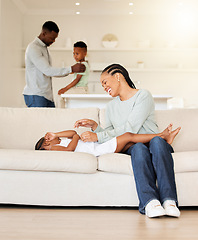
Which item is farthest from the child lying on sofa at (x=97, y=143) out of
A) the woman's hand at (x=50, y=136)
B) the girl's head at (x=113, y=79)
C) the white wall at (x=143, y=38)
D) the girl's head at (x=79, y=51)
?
the white wall at (x=143, y=38)

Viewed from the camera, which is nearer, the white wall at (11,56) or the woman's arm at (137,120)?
the woman's arm at (137,120)

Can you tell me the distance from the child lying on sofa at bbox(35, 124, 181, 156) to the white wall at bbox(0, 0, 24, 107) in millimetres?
3139

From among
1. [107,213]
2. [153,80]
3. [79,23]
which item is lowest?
[107,213]

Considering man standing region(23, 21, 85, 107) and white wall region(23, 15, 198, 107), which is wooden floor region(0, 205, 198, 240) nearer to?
man standing region(23, 21, 85, 107)

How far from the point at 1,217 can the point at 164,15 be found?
566 centimetres

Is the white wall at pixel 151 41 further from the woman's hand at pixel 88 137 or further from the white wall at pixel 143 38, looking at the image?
the woman's hand at pixel 88 137

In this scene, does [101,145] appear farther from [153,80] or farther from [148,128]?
[153,80]

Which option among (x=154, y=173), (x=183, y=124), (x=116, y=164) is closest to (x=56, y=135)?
(x=116, y=164)

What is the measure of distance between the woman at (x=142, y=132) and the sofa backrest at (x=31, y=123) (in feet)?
1.27

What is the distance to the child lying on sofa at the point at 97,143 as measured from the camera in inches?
91.5

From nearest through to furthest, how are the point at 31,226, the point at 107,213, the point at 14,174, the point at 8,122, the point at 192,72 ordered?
the point at 31,226
the point at 107,213
the point at 14,174
the point at 8,122
the point at 192,72

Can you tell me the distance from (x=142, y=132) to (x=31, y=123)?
988mm

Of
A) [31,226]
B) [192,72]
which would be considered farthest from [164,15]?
[31,226]

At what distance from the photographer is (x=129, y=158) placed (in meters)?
2.24
